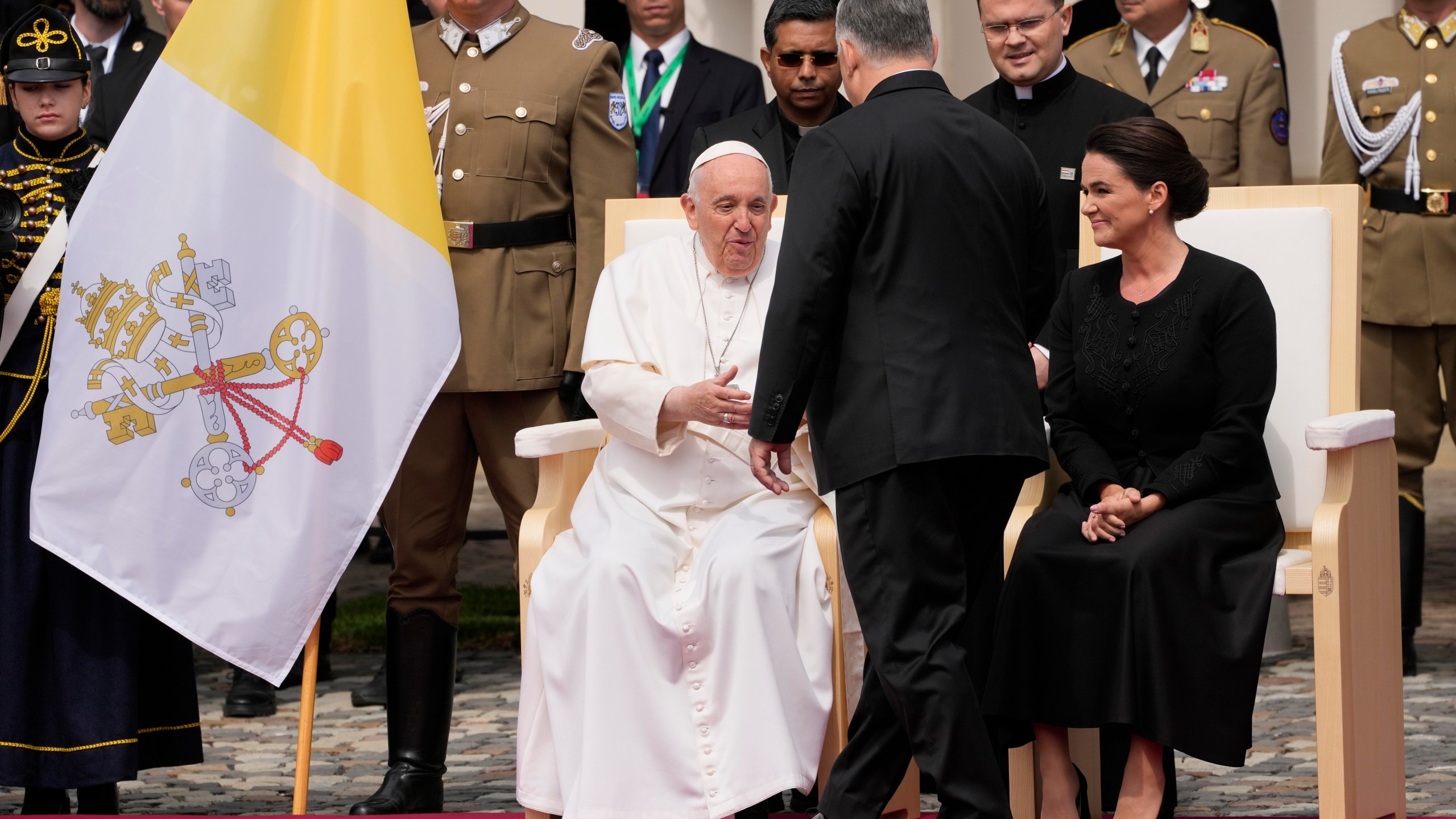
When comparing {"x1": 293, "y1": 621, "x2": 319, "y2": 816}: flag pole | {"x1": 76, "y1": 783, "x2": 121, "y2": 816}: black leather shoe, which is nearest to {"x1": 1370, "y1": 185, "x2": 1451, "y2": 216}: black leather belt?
{"x1": 293, "y1": 621, "x2": 319, "y2": 816}: flag pole

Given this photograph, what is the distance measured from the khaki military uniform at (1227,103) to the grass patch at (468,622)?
2984 millimetres

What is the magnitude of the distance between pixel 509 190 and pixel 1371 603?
2222 millimetres

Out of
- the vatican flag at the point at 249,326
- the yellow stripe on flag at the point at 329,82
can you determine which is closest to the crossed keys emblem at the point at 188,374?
the vatican flag at the point at 249,326

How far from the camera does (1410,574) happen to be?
5816 mm

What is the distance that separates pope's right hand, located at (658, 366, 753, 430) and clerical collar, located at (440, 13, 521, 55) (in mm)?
1171

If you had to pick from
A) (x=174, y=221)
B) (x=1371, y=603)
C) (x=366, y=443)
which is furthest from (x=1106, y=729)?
(x=174, y=221)

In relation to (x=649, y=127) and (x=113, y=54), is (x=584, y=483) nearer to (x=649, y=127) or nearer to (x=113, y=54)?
(x=649, y=127)

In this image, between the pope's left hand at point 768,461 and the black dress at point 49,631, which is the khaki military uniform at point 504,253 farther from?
the pope's left hand at point 768,461

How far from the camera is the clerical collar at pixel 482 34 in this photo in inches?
182

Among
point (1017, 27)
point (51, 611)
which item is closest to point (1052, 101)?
point (1017, 27)

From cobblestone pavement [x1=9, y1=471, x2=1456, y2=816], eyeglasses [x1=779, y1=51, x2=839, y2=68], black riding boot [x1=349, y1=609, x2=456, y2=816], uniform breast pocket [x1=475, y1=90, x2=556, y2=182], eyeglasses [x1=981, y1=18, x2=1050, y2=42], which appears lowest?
cobblestone pavement [x1=9, y1=471, x2=1456, y2=816]

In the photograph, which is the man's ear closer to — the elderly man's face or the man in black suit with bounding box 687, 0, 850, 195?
the elderly man's face

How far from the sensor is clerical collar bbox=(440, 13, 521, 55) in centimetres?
461

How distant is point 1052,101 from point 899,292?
1375mm
